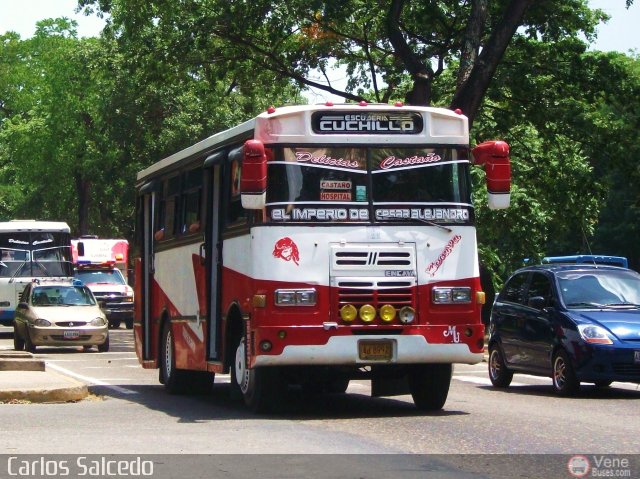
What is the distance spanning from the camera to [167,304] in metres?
19.1

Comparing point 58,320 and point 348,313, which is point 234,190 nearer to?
point 348,313

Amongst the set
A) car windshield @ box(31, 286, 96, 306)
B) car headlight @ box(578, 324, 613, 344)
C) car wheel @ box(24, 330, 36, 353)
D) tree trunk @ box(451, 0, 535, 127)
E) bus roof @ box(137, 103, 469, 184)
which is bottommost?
car headlight @ box(578, 324, 613, 344)

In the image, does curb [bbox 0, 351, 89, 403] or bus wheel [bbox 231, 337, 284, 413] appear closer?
bus wheel [bbox 231, 337, 284, 413]

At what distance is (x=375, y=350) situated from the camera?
1427cm

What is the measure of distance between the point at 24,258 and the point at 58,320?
997 cm

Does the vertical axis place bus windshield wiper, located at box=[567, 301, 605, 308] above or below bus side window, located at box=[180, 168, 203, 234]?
below

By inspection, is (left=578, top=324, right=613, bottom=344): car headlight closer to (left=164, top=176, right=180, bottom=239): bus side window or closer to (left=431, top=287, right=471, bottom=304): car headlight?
(left=431, top=287, right=471, bottom=304): car headlight

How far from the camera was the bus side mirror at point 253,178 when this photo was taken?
1380cm

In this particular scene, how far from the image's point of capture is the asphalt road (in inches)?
451

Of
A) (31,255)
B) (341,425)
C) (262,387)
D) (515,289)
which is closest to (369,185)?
(262,387)

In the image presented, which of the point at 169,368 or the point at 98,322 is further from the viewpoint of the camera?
the point at 98,322

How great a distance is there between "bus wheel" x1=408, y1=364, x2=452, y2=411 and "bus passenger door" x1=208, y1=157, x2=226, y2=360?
2209 millimetres

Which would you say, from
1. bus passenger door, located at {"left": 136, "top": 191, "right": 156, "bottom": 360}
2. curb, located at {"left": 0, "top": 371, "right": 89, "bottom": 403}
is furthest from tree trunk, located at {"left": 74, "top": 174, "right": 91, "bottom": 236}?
curb, located at {"left": 0, "top": 371, "right": 89, "bottom": 403}

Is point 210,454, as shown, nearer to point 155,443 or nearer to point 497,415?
point 155,443
